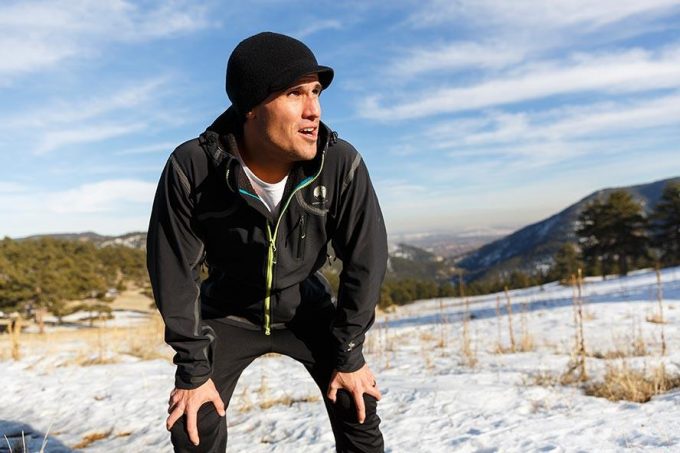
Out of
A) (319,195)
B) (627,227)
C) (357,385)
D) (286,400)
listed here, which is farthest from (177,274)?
(627,227)

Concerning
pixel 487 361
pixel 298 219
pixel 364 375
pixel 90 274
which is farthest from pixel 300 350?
pixel 90 274

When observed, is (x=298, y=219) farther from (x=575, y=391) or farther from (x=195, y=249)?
(x=575, y=391)

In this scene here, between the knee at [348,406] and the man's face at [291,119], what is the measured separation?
1.18 m

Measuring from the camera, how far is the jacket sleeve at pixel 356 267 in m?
2.16

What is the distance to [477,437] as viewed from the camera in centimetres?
327

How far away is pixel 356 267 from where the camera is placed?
218 centimetres

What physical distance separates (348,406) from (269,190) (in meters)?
1.14

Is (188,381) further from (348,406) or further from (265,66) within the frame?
(265,66)

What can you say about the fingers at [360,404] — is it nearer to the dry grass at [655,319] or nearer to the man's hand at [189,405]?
the man's hand at [189,405]

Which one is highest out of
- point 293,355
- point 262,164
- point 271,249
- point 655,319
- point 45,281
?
point 45,281

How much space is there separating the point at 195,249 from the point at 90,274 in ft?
172

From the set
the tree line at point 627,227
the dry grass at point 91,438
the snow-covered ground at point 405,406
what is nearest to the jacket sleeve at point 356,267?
the snow-covered ground at point 405,406

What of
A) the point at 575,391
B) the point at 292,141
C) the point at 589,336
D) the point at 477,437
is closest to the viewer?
the point at 292,141

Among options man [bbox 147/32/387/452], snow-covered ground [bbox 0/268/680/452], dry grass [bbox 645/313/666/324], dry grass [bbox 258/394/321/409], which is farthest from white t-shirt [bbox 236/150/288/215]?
dry grass [bbox 645/313/666/324]
